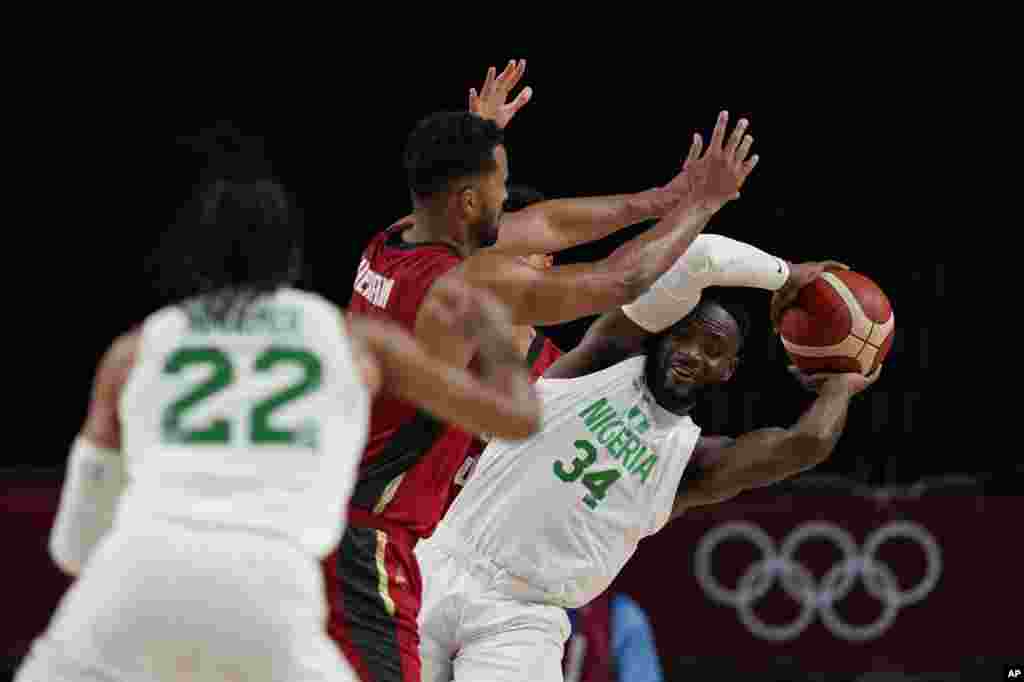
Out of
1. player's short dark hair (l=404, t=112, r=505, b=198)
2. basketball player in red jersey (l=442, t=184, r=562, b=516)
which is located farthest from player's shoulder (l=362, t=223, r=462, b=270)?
basketball player in red jersey (l=442, t=184, r=562, b=516)

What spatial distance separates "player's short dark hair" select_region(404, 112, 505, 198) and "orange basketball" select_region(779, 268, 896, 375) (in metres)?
1.30

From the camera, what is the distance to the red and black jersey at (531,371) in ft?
18.3

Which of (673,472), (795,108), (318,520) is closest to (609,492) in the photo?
(673,472)

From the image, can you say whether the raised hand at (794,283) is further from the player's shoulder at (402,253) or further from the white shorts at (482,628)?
the player's shoulder at (402,253)

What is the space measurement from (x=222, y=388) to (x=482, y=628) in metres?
2.07

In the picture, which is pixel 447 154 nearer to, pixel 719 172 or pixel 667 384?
pixel 719 172

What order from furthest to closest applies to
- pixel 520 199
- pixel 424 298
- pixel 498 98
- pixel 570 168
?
pixel 570 168 → pixel 520 199 → pixel 498 98 → pixel 424 298

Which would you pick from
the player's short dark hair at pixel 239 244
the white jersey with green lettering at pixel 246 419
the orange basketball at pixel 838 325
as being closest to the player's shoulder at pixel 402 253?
the player's short dark hair at pixel 239 244

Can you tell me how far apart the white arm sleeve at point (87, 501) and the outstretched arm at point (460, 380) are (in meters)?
0.57

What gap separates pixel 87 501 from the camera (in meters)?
3.52

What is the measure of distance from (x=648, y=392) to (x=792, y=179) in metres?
5.47

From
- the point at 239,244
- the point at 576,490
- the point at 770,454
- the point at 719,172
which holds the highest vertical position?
the point at 719,172

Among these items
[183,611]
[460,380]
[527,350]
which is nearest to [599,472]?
[527,350]

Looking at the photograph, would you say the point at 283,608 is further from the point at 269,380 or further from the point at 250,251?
the point at 250,251
